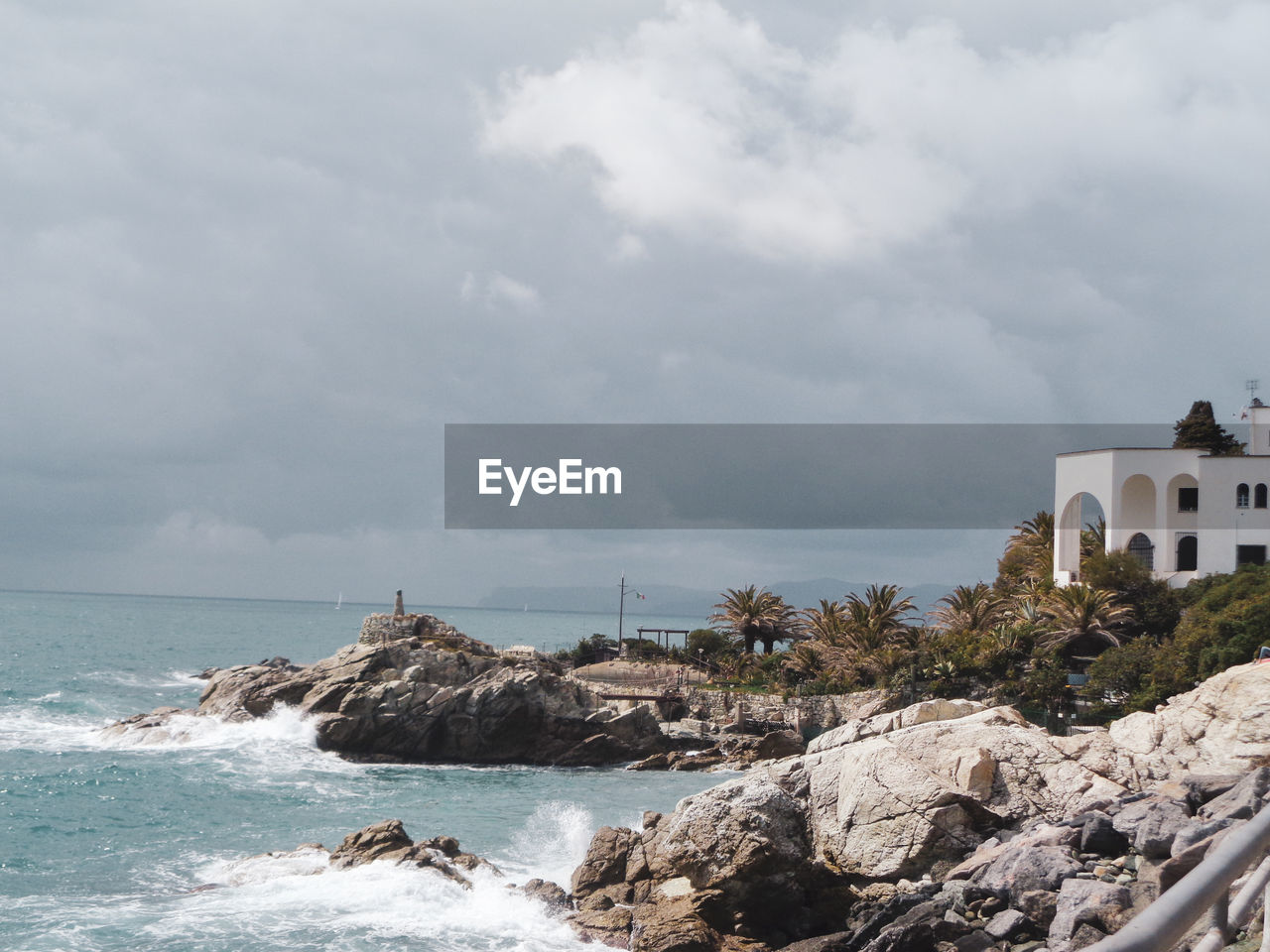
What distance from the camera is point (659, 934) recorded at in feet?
52.3

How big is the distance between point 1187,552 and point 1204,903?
167ft

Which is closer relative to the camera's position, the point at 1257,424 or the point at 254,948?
the point at 254,948

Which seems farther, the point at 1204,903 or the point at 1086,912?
the point at 1086,912

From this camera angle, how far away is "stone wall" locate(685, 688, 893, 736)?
160ft

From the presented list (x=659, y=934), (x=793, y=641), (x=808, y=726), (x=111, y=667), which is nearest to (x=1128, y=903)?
(x=659, y=934)

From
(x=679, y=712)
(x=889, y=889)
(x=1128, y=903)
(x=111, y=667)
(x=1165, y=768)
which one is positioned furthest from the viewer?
(x=111, y=667)

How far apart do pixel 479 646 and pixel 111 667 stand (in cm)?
4829

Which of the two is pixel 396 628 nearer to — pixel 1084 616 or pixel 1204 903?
pixel 1084 616

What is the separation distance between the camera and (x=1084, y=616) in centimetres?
4316

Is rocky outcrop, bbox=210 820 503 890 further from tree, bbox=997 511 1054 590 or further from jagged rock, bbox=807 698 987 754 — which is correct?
tree, bbox=997 511 1054 590

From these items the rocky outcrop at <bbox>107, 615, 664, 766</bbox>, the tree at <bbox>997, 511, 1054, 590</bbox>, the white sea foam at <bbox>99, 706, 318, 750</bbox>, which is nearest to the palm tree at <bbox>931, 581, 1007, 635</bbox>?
the tree at <bbox>997, 511, 1054, 590</bbox>

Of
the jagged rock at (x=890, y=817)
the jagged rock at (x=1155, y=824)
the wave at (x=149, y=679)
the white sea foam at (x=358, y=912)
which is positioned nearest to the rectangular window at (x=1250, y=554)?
the jagged rock at (x=890, y=817)

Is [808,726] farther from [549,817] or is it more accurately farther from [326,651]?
[326,651]

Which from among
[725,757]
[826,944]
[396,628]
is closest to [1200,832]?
[826,944]
